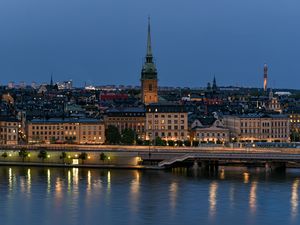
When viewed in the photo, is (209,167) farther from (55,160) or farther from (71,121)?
(71,121)

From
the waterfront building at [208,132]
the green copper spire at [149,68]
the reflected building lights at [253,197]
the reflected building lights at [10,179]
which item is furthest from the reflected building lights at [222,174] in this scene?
the green copper spire at [149,68]

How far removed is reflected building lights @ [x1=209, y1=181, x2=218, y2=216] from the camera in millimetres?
23128

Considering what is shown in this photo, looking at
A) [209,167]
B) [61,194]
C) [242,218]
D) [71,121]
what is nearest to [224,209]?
[242,218]

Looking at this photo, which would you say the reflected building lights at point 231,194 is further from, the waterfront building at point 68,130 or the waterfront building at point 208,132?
the waterfront building at point 208,132

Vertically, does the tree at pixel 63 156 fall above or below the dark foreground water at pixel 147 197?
above

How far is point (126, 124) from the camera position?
45812 millimetres

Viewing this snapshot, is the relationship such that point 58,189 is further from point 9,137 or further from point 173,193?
point 9,137

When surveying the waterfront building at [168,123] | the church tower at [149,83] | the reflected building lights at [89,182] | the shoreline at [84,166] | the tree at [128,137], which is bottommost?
the reflected building lights at [89,182]

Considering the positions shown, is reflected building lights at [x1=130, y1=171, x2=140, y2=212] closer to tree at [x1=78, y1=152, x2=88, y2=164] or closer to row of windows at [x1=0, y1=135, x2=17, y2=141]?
tree at [x1=78, y1=152, x2=88, y2=164]

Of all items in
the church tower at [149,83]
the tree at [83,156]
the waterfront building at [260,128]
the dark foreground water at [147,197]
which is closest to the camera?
the dark foreground water at [147,197]

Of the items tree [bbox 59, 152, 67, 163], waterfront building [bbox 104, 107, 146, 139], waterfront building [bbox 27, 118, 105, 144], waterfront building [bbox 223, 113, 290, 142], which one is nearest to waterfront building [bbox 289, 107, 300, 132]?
waterfront building [bbox 223, 113, 290, 142]

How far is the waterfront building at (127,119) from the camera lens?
45156 mm

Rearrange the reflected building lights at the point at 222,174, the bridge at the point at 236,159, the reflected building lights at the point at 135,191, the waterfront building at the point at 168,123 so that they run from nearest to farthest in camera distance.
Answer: the reflected building lights at the point at 135,191, the reflected building lights at the point at 222,174, the bridge at the point at 236,159, the waterfront building at the point at 168,123

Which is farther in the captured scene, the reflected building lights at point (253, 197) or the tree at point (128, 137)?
the tree at point (128, 137)
